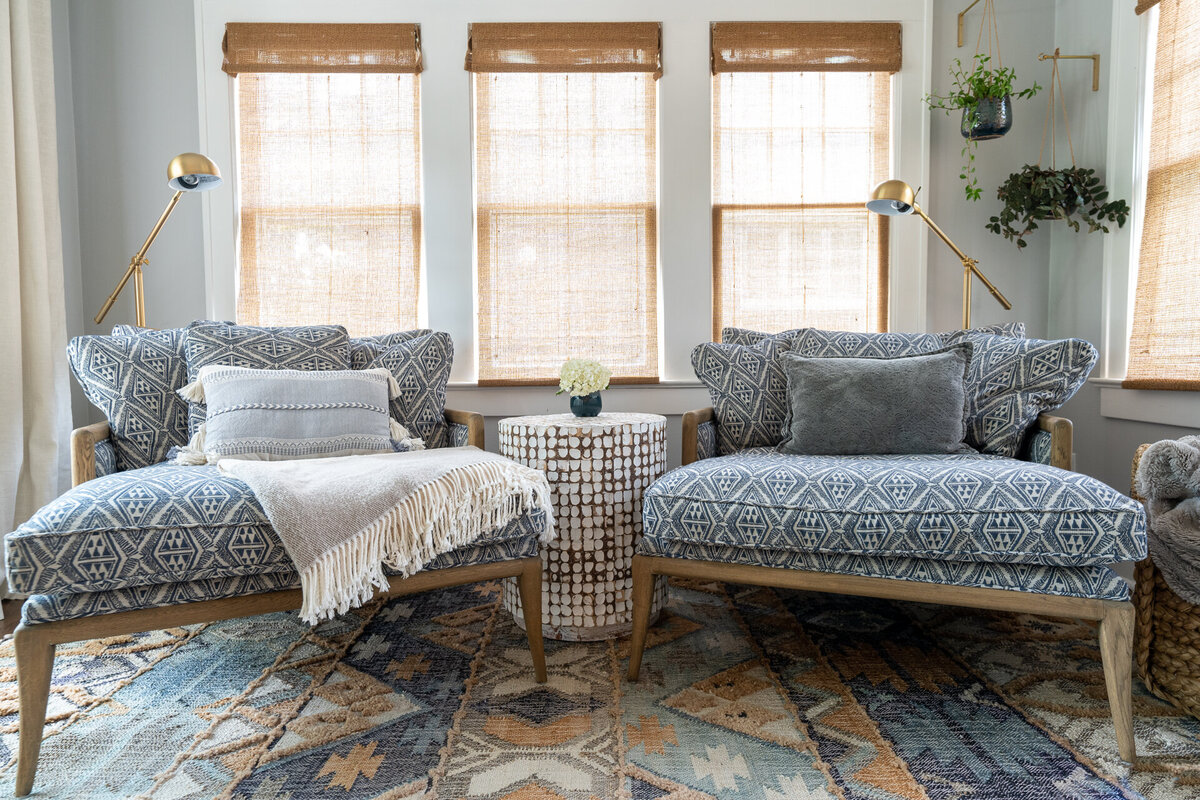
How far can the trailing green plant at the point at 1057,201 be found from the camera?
2551mm

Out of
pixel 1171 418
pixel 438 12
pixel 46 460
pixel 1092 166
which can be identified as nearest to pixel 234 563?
pixel 46 460

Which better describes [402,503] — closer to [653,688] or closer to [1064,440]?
[653,688]

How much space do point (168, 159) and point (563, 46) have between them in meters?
1.68

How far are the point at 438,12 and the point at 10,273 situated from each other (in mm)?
1800

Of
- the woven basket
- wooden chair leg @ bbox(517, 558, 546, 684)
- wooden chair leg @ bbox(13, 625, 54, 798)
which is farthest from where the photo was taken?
wooden chair leg @ bbox(517, 558, 546, 684)

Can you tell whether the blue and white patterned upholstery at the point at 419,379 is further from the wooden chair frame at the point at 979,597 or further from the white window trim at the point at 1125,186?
the white window trim at the point at 1125,186

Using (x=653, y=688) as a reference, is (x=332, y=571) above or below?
above

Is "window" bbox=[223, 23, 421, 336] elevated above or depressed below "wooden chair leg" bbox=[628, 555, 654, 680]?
above

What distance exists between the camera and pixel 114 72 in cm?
283

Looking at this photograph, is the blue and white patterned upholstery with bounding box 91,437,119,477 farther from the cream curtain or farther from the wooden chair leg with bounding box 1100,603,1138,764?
the wooden chair leg with bounding box 1100,603,1138,764

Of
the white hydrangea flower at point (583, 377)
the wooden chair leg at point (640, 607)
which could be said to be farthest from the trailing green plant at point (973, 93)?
the wooden chair leg at point (640, 607)

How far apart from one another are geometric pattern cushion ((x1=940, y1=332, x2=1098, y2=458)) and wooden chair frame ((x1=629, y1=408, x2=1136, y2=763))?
0.28 feet

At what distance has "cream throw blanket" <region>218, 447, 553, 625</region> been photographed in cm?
141

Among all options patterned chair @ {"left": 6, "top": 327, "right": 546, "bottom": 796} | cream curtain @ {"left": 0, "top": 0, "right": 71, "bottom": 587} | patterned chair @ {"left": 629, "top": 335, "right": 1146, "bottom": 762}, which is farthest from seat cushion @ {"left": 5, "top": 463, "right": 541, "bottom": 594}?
cream curtain @ {"left": 0, "top": 0, "right": 71, "bottom": 587}
